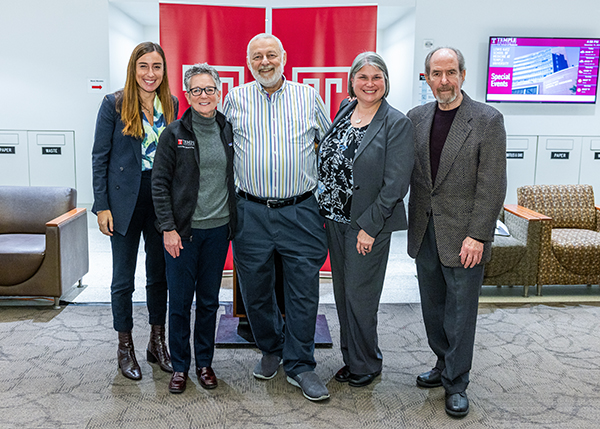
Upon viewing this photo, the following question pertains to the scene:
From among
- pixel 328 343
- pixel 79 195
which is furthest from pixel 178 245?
pixel 79 195

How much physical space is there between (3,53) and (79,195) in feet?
5.56

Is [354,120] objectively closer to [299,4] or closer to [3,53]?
[299,4]

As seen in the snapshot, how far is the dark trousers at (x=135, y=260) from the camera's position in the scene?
8.29ft

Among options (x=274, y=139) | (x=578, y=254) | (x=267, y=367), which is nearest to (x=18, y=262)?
(x=267, y=367)

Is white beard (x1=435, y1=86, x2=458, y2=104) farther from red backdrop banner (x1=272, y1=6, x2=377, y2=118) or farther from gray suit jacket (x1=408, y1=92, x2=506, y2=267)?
red backdrop banner (x1=272, y1=6, x2=377, y2=118)

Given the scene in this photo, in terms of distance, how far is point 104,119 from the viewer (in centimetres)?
245

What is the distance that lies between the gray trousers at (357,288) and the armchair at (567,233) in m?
2.04

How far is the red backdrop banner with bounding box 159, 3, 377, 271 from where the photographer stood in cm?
403

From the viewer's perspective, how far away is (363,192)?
2.31 meters

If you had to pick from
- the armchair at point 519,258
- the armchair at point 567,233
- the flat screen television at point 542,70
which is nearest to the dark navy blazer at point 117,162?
the armchair at point 519,258

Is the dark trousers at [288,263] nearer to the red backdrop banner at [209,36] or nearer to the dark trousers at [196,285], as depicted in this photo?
the dark trousers at [196,285]

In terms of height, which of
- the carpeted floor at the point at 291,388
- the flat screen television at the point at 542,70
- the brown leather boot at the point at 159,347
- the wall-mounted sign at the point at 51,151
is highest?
the flat screen television at the point at 542,70

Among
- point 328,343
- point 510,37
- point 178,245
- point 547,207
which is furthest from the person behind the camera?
point 510,37

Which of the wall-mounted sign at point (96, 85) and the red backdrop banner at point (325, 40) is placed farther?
the wall-mounted sign at point (96, 85)
